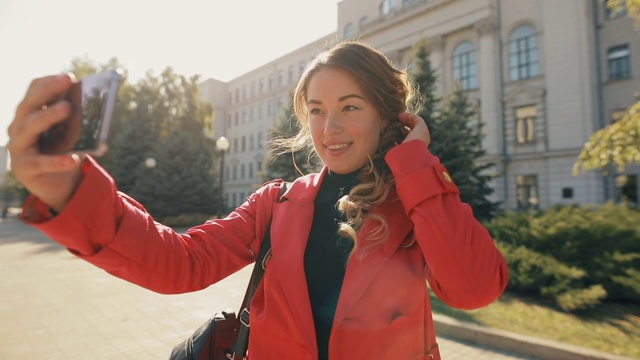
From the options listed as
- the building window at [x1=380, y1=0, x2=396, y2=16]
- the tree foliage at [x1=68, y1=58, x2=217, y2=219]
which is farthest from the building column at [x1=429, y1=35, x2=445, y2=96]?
the tree foliage at [x1=68, y1=58, x2=217, y2=219]

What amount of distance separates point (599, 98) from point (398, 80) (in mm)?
28657

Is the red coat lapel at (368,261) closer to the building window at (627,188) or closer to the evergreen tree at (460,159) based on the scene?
the evergreen tree at (460,159)

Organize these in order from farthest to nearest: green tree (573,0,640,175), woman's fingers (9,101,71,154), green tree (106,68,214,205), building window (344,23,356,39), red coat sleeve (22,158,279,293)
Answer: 1. building window (344,23,356,39)
2. green tree (106,68,214,205)
3. green tree (573,0,640,175)
4. red coat sleeve (22,158,279,293)
5. woman's fingers (9,101,71,154)

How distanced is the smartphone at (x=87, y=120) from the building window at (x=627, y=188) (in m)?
27.9

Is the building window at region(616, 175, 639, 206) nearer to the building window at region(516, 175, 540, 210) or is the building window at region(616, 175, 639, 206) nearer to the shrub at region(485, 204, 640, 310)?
the building window at region(516, 175, 540, 210)

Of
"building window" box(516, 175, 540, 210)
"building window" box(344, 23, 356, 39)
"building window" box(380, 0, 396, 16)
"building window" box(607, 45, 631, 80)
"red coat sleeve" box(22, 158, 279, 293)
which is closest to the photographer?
"red coat sleeve" box(22, 158, 279, 293)

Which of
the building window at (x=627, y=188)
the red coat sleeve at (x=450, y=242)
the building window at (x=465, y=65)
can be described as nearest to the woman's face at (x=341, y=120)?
the red coat sleeve at (x=450, y=242)

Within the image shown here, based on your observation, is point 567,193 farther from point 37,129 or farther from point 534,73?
point 37,129

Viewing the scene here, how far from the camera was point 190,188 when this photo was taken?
27.8 metres

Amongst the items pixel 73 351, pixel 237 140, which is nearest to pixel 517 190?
pixel 73 351

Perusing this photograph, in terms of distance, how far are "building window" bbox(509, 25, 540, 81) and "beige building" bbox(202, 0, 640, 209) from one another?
0.22 ft

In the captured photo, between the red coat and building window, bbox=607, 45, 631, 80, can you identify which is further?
building window, bbox=607, 45, 631, 80

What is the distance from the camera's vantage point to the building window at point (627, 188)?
72.0 feet

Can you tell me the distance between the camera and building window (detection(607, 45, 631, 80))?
23.2m
